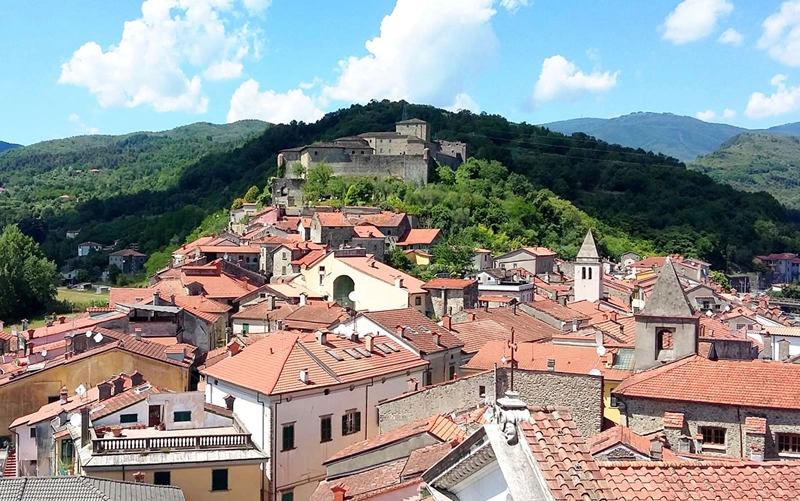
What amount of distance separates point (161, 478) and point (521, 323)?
2288 cm

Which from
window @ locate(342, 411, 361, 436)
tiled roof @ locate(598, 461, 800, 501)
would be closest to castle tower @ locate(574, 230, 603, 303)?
window @ locate(342, 411, 361, 436)

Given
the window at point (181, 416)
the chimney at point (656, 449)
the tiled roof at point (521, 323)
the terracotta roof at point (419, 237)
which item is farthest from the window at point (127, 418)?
the terracotta roof at point (419, 237)

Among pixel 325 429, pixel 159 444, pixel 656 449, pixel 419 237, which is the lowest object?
pixel 325 429

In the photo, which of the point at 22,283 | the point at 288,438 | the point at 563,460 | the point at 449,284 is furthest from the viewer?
the point at 22,283

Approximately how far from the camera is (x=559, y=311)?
1825 inches

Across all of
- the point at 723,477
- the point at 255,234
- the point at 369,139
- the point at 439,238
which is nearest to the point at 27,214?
the point at 369,139

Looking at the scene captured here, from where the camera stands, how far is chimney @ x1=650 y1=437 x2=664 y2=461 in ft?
54.7

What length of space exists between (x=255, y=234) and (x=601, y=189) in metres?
79.7

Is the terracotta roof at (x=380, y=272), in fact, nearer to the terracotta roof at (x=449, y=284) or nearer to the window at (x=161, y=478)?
the terracotta roof at (x=449, y=284)

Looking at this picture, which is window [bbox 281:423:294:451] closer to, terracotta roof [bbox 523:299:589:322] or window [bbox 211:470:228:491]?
window [bbox 211:470:228:491]

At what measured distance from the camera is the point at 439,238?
78125 mm

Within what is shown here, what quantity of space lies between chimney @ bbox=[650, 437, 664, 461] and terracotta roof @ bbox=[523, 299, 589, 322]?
2592 cm

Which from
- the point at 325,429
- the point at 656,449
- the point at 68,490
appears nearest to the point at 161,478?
the point at 68,490

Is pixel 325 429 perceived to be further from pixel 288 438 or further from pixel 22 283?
pixel 22 283
